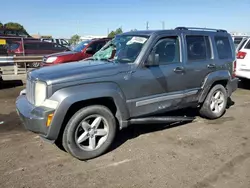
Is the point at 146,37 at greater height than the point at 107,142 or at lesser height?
greater

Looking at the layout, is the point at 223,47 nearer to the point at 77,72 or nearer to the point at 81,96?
the point at 77,72

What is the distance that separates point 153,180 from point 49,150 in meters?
1.80

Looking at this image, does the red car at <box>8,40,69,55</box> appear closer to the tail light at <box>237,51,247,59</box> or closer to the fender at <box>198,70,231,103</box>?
the tail light at <box>237,51,247,59</box>

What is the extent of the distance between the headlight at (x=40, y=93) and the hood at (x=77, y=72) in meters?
0.09

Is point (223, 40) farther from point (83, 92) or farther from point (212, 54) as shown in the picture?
point (83, 92)

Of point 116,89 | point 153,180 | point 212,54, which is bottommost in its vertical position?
point 153,180

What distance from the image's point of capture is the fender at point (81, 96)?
3.78 m

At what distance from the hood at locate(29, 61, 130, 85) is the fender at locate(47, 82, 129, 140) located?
0.45 feet

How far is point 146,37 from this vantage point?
490cm

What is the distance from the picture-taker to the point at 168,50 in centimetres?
509

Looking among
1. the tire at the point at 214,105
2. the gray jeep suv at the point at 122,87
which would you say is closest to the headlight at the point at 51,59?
the gray jeep suv at the point at 122,87

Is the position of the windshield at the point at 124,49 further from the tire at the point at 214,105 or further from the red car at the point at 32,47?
the red car at the point at 32,47

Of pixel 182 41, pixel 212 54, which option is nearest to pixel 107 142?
pixel 182 41

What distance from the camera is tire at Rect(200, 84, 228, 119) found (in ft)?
19.4
